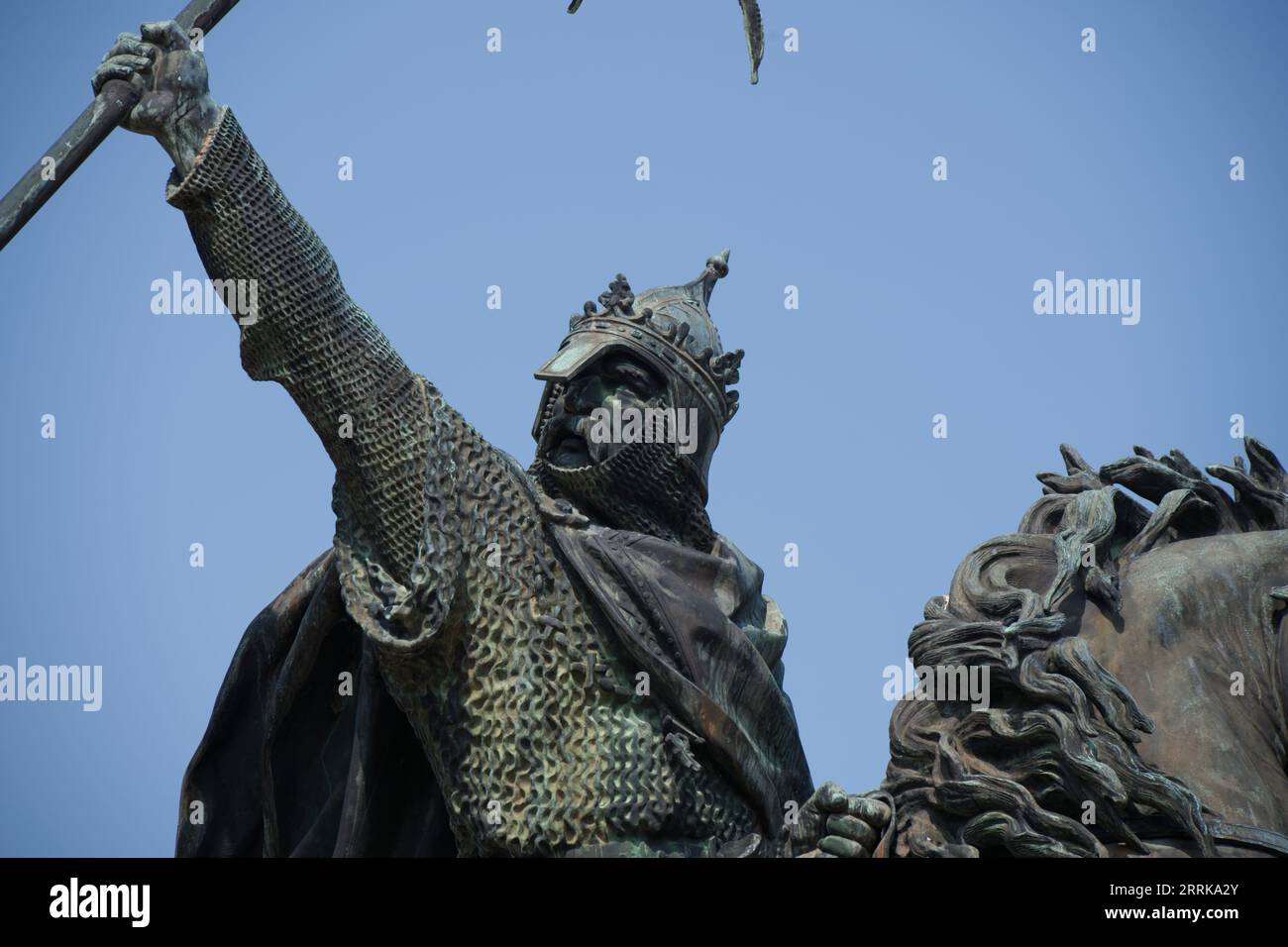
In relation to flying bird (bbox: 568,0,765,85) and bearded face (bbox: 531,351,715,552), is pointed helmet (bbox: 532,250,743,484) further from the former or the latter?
flying bird (bbox: 568,0,765,85)

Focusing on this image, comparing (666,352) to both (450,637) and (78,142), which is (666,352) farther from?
(78,142)

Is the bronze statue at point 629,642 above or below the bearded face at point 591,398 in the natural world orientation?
below

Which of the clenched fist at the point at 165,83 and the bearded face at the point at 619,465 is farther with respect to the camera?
the bearded face at the point at 619,465

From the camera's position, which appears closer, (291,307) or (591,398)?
(291,307)

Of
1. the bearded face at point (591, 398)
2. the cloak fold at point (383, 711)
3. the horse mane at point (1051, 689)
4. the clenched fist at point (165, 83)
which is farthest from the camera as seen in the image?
the bearded face at point (591, 398)

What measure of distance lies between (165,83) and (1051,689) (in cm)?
408

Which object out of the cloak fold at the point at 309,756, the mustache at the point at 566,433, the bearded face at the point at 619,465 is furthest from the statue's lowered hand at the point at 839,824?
the mustache at the point at 566,433

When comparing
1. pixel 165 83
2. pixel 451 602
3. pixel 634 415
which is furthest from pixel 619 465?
pixel 165 83

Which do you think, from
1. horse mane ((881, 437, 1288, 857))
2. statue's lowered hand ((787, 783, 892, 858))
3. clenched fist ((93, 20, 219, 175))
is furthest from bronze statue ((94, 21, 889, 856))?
horse mane ((881, 437, 1288, 857))

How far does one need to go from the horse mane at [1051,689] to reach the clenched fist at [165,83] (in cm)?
339

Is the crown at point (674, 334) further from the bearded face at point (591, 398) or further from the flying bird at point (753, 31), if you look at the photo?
the flying bird at point (753, 31)

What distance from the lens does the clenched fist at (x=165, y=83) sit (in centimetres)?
1073

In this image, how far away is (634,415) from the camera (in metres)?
11.9
